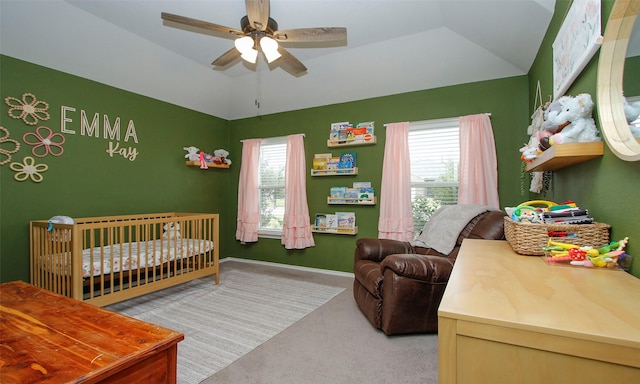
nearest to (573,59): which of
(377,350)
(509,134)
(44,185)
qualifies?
(509,134)

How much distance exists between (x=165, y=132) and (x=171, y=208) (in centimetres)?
104

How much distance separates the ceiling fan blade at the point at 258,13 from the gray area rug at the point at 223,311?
226cm

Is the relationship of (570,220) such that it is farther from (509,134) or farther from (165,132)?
(165,132)

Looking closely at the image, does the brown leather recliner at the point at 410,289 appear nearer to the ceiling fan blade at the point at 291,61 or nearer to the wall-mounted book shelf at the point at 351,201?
the wall-mounted book shelf at the point at 351,201

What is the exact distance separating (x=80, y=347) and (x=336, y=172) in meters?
3.12

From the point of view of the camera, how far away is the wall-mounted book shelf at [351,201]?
3.63 metres

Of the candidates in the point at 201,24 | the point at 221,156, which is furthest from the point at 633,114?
the point at 221,156

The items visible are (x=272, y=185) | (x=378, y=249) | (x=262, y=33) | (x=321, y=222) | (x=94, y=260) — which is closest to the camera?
(x=262, y=33)

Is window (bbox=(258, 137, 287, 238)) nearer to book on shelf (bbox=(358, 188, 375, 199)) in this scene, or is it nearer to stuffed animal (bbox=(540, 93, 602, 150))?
book on shelf (bbox=(358, 188, 375, 199))

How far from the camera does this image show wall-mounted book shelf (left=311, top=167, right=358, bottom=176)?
147 inches

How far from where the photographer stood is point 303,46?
3.11 m

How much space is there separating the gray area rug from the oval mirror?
222cm

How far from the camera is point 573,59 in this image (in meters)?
1.47

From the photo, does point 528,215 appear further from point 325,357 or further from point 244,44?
point 244,44
